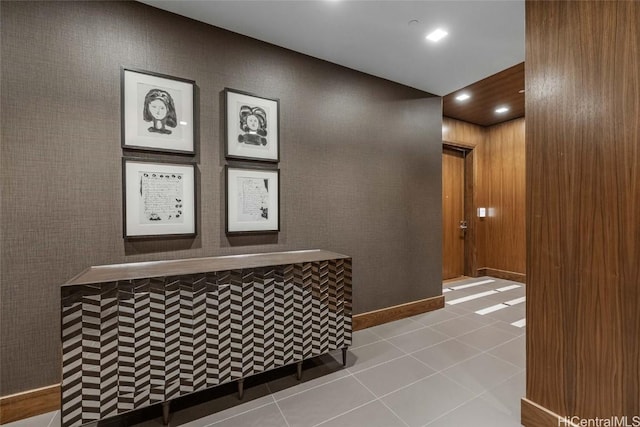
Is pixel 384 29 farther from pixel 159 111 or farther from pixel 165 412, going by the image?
pixel 165 412

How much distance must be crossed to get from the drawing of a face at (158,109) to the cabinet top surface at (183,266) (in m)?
1.07

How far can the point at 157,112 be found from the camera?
216cm

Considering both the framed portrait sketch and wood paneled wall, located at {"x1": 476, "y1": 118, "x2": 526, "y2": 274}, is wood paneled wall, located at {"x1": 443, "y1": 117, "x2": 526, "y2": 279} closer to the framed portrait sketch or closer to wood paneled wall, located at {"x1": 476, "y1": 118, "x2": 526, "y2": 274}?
wood paneled wall, located at {"x1": 476, "y1": 118, "x2": 526, "y2": 274}

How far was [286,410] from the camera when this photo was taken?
1.85 metres

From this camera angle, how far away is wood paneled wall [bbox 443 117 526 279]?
16.7ft

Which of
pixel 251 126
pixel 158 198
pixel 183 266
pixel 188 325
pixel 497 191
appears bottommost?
pixel 188 325

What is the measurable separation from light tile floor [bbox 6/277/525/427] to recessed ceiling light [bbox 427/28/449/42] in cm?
273

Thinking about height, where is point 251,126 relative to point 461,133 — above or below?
below

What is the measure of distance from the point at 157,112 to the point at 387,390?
2576 mm

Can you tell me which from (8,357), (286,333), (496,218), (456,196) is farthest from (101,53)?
(496,218)

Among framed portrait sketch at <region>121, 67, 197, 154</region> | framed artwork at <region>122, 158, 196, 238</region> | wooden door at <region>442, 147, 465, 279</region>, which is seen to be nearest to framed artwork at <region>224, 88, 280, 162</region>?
framed portrait sketch at <region>121, 67, 197, 154</region>

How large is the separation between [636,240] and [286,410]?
2055mm

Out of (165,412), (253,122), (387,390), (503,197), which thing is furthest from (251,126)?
(503,197)

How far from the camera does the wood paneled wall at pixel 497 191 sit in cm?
509
